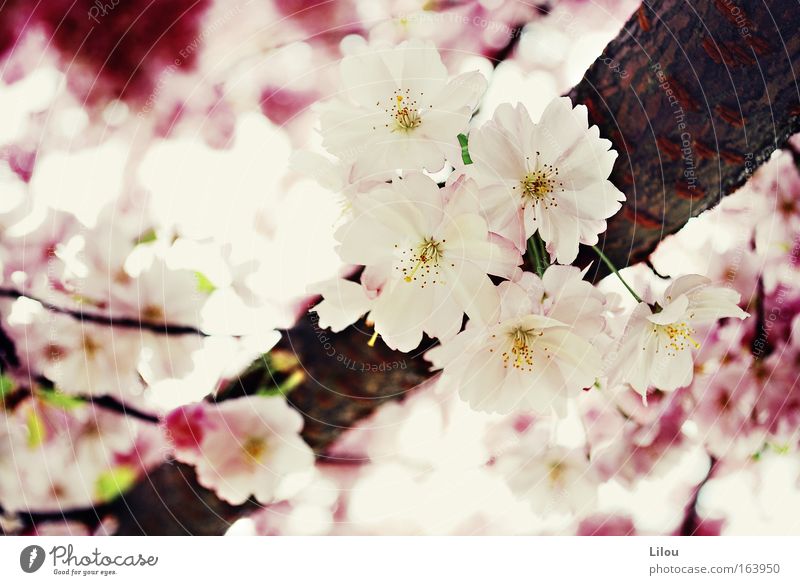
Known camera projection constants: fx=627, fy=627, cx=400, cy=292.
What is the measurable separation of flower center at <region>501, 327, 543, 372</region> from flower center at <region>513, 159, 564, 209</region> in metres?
0.08

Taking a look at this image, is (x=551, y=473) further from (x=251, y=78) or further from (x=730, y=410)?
(x=251, y=78)

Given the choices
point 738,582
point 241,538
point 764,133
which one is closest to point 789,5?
point 764,133

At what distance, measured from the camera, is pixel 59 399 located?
51 cm

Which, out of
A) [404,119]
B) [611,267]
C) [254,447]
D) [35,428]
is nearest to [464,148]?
[404,119]

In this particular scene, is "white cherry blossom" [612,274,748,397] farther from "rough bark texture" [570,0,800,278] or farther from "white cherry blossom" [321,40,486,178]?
"white cherry blossom" [321,40,486,178]

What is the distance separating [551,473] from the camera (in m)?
0.55

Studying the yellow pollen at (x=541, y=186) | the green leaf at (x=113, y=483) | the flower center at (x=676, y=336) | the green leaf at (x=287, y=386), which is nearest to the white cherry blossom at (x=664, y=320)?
the flower center at (x=676, y=336)

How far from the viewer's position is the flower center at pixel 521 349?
1.24 feet

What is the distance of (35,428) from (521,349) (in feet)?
1.32

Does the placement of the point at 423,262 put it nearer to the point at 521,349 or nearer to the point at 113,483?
the point at 521,349

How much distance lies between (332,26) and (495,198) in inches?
9.0

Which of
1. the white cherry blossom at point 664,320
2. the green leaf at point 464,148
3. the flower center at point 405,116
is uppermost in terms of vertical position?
the flower center at point 405,116

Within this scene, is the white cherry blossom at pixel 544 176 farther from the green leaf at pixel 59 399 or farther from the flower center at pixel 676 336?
the green leaf at pixel 59 399

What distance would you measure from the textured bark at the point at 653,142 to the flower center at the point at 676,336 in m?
0.06
